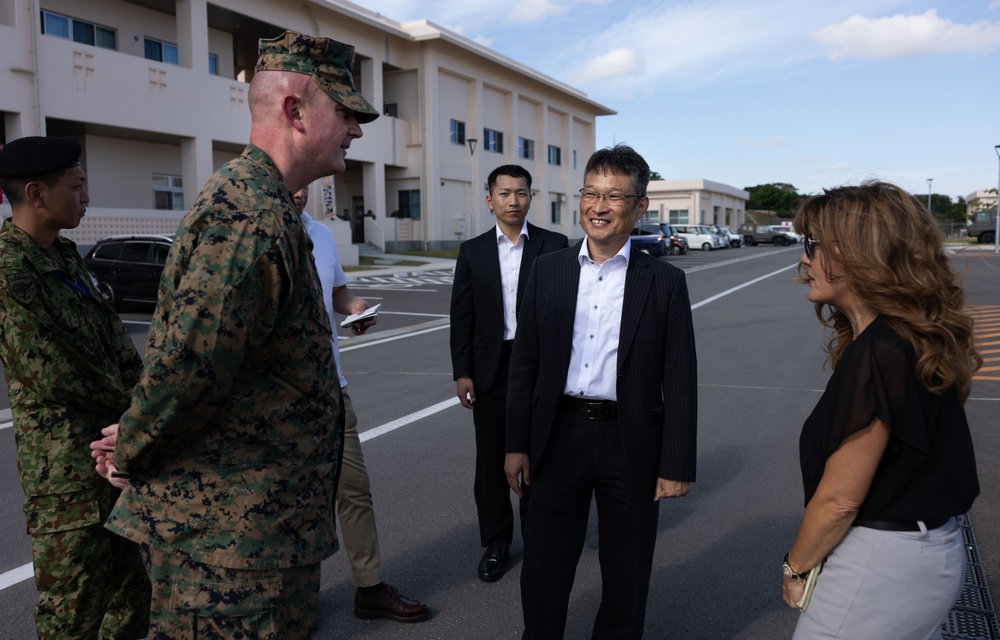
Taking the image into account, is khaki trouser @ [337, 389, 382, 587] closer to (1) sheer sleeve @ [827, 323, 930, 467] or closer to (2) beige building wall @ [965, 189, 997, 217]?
(1) sheer sleeve @ [827, 323, 930, 467]

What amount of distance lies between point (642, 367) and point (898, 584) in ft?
3.97

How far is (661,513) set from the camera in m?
4.96

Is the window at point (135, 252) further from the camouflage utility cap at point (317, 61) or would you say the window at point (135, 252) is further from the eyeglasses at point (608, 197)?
the camouflage utility cap at point (317, 61)

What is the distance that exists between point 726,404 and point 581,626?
473cm

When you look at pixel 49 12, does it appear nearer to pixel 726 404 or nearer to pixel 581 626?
pixel 726 404

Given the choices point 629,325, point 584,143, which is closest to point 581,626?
point 629,325

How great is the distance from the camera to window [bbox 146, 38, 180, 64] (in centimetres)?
2634

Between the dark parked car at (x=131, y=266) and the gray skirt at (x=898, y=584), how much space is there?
15.2 m

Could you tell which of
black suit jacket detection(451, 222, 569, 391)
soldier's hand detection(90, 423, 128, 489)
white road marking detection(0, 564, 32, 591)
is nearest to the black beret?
soldier's hand detection(90, 423, 128, 489)


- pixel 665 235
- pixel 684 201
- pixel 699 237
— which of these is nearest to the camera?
pixel 665 235

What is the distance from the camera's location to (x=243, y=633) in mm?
1886

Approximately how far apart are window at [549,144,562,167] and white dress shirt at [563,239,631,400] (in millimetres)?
46096

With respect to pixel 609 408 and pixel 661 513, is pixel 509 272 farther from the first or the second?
pixel 661 513

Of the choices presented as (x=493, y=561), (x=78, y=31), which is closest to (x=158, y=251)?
(x=78, y=31)
